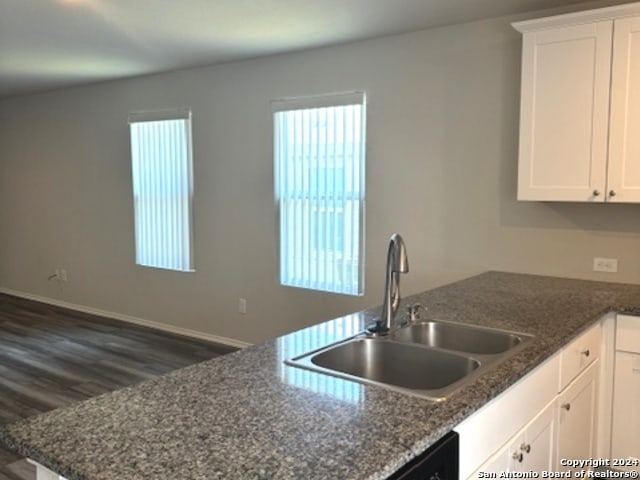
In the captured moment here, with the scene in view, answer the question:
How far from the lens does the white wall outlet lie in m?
3.30

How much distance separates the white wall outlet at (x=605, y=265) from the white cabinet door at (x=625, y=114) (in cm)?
53

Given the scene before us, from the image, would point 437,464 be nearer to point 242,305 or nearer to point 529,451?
point 529,451

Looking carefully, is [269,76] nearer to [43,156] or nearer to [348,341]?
[348,341]

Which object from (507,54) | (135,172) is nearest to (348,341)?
(507,54)

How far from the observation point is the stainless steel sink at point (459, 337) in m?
2.23

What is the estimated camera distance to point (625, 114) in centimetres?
286

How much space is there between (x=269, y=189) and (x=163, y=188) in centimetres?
136

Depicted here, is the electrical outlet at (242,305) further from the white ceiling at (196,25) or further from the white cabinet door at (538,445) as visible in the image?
the white cabinet door at (538,445)

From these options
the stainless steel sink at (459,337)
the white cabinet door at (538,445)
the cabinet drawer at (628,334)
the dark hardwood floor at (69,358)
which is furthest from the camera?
the dark hardwood floor at (69,358)

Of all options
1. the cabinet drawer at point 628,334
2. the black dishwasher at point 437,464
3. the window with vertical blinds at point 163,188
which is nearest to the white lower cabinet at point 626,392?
the cabinet drawer at point 628,334

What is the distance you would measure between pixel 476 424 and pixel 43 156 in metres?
6.75

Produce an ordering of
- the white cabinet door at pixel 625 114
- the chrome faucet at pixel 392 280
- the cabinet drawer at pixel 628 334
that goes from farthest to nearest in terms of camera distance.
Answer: the white cabinet door at pixel 625 114, the cabinet drawer at pixel 628 334, the chrome faucet at pixel 392 280

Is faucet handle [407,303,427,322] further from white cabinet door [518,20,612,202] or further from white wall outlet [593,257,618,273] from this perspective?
white wall outlet [593,257,618,273]

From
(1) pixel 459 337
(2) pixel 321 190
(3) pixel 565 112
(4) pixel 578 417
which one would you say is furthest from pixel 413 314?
(2) pixel 321 190
